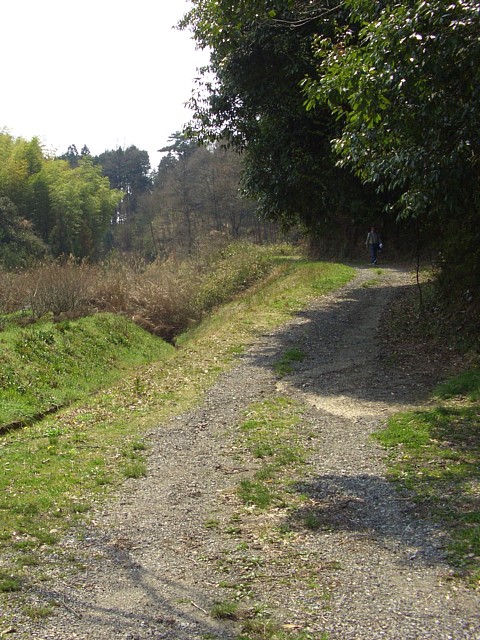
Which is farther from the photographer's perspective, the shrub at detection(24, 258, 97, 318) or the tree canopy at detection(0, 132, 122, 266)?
the tree canopy at detection(0, 132, 122, 266)

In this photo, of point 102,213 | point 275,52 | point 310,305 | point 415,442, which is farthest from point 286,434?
point 102,213

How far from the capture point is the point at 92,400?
13.8 m

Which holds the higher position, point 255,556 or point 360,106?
point 360,106

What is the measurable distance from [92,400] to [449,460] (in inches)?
314

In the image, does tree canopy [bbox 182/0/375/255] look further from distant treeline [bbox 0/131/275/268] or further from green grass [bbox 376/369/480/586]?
distant treeline [bbox 0/131/275/268]

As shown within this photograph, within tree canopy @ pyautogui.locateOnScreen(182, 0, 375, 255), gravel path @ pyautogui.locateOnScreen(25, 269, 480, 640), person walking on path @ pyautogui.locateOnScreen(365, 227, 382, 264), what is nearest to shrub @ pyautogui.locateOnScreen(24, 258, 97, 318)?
tree canopy @ pyautogui.locateOnScreen(182, 0, 375, 255)

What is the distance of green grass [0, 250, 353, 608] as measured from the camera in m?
6.66

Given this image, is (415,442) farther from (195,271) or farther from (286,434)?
(195,271)

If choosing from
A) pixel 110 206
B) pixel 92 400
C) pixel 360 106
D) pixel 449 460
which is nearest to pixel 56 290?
pixel 92 400

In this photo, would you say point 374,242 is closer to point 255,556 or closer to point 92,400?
point 92,400

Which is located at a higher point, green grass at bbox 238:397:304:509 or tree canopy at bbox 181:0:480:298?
tree canopy at bbox 181:0:480:298

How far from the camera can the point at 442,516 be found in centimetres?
610

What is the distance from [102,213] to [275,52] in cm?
3332

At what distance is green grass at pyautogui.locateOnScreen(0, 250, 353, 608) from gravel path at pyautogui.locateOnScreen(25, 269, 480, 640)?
1.19 ft
